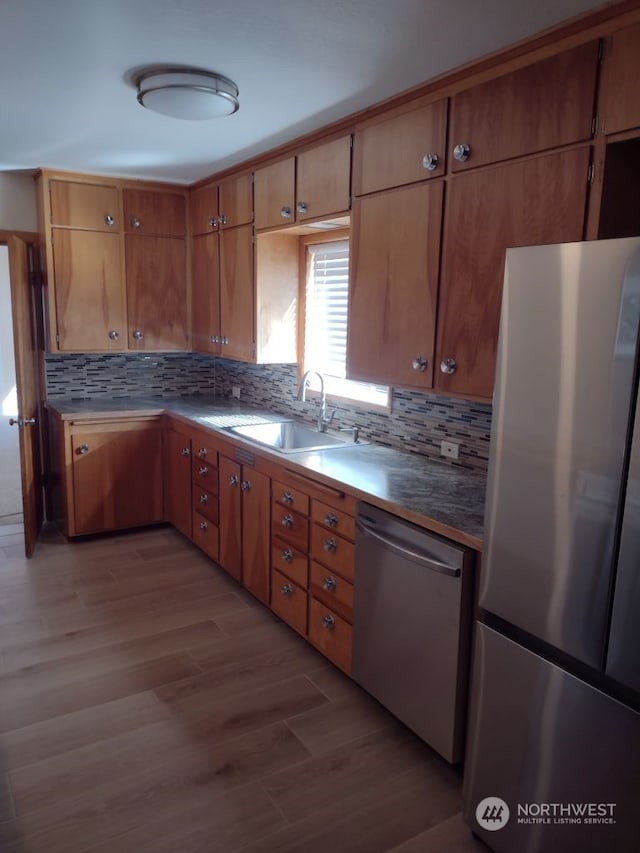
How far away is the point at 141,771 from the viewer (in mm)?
2109

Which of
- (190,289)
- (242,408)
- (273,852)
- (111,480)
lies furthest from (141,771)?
(190,289)

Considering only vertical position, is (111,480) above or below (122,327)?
below

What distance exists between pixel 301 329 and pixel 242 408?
0.79 metres

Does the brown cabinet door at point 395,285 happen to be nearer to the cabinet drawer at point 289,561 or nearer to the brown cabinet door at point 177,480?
the cabinet drawer at point 289,561

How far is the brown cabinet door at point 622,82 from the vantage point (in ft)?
5.57

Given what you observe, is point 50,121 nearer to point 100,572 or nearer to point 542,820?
point 100,572

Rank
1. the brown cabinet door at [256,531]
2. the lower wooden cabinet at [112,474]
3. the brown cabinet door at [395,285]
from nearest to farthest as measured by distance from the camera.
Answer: the brown cabinet door at [395,285] < the brown cabinet door at [256,531] < the lower wooden cabinet at [112,474]

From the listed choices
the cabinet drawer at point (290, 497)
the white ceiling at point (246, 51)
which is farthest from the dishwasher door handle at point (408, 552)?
the white ceiling at point (246, 51)

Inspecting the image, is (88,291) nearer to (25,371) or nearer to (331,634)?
(25,371)

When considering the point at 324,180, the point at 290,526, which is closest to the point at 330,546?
the point at 290,526

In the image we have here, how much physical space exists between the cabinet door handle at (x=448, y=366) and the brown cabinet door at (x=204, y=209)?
89.2 inches

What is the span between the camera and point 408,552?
212 cm

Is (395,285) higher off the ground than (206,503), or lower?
higher

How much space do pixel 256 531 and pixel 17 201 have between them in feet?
8.98
